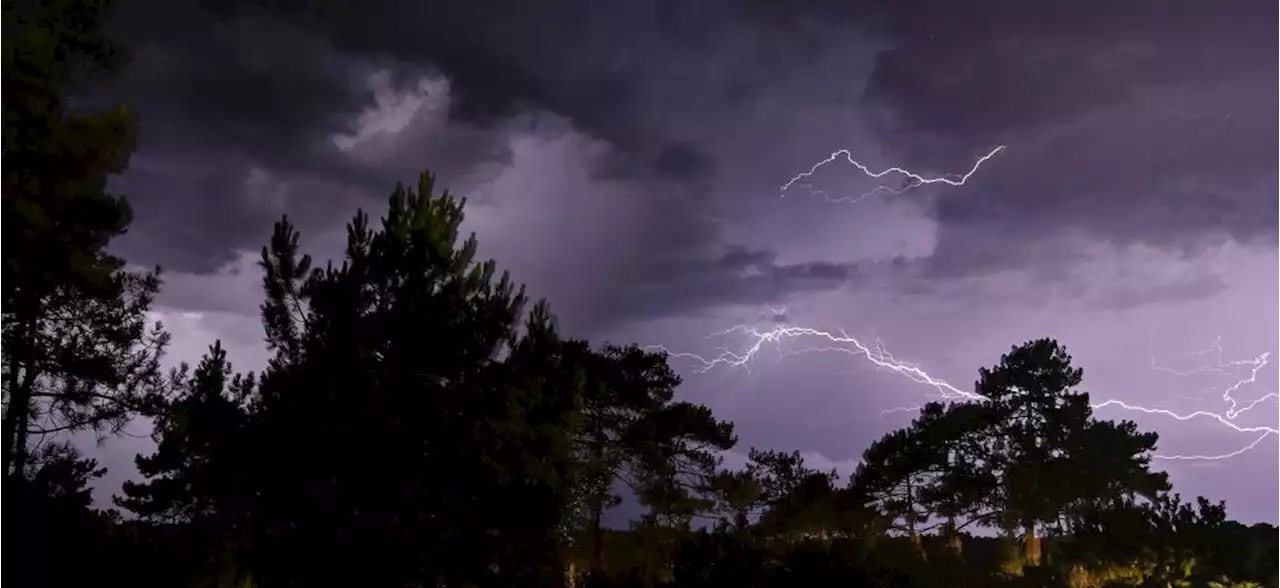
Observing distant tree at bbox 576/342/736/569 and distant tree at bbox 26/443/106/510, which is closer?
distant tree at bbox 26/443/106/510

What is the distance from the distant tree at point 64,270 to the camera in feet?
48.2

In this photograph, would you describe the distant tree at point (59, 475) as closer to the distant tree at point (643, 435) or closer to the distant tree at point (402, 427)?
the distant tree at point (402, 427)

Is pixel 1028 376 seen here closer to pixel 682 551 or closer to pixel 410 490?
pixel 410 490

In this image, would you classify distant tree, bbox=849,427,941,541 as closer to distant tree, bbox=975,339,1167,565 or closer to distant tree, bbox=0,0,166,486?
distant tree, bbox=975,339,1167,565

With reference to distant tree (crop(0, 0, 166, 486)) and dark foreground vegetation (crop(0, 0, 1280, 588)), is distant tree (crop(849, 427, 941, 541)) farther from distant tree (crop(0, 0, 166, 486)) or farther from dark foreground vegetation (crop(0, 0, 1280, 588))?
distant tree (crop(0, 0, 166, 486))

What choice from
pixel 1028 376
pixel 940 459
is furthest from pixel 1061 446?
pixel 940 459

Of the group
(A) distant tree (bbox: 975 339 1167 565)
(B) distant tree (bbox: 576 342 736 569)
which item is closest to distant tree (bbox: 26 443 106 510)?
(B) distant tree (bbox: 576 342 736 569)

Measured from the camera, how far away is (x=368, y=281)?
754 inches

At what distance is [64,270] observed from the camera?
1592 centimetres

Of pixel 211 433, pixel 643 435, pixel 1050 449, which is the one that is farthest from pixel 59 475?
pixel 1050 449

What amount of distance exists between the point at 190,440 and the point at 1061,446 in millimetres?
26669

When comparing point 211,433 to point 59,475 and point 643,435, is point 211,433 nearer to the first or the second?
point 59,475

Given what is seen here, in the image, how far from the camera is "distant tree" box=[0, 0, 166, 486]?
579 inches

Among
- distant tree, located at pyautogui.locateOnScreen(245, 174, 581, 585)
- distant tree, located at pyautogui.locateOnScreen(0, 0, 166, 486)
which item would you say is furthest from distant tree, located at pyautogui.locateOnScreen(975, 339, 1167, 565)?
distant tree, located at pyautogui.locateOnScreen(0, 0, 166, 486)
